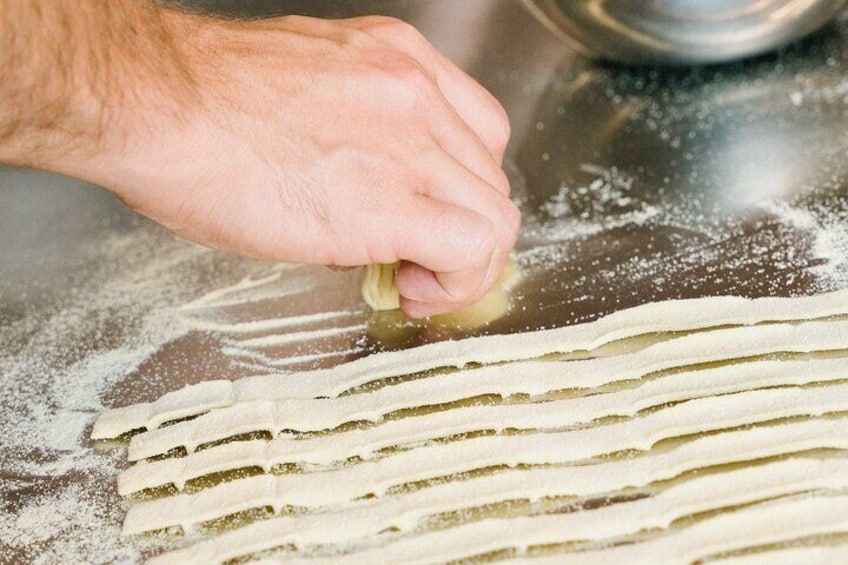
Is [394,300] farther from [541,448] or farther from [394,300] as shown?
[541,448]

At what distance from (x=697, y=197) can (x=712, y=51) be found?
11.7 inches

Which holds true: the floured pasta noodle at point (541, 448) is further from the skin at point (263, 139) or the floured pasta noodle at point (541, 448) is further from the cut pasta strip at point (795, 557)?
the skin at point (263, 139)

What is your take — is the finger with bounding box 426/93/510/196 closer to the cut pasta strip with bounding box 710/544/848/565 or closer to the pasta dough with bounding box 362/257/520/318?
the pasta dough with bounding box 362/257/520/318

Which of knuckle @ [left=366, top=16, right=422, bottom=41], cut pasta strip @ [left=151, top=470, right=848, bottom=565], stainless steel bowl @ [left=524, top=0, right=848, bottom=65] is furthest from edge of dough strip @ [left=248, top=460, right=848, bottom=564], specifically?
stainless steel bowl @ [left=524, top=0, right=848, bottom=65]

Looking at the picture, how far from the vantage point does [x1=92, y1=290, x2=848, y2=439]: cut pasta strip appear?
1.18 metres

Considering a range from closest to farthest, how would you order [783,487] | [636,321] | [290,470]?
[783,487], [290,470], [636,321]

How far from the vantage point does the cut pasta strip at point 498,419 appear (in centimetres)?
109

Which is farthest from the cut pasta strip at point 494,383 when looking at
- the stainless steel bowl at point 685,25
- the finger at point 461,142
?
the stainless steel bowl at point 685,25

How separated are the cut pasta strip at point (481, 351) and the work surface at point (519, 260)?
5 cm

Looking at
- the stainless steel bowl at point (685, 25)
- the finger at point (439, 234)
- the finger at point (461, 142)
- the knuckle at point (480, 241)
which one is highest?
the stainless steel bowl at point (685, 25)

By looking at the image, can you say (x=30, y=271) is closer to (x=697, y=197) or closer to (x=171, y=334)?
(x=171, y=334)

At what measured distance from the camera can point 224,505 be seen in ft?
3.42

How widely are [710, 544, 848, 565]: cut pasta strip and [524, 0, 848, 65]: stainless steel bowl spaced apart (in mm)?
917

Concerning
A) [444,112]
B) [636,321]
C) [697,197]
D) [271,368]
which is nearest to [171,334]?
[271,368]
